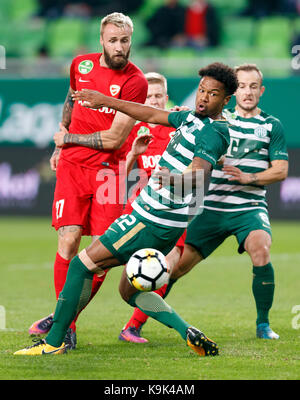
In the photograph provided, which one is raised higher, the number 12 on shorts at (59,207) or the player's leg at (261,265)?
the number 12 on shorts at (59,207)

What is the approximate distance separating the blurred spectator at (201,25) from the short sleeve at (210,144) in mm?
13337

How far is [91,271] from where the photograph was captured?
5.47 meters

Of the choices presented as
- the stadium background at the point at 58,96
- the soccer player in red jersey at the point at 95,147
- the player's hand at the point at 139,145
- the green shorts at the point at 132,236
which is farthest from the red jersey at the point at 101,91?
the stadium background at the point at 58,96

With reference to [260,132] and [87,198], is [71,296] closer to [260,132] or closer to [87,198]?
[87,198]

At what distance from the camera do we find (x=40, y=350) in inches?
220

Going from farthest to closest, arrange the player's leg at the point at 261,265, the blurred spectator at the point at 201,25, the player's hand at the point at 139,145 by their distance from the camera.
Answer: the blurred spectator at the point at 201,25
the player's leg at the point at 261,265
the player's hand at the point at 139,145

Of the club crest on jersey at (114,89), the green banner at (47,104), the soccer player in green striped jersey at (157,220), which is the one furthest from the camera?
the green banner at (47,104)

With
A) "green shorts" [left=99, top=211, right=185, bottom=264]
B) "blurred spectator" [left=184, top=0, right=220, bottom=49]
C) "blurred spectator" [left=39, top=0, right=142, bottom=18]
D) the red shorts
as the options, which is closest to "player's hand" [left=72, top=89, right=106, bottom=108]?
"green shorts" [left=99, top=211, right=185, bottom=264]

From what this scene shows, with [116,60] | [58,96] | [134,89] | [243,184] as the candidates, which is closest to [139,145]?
[134,89]

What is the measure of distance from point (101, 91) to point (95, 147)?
1.53 ft

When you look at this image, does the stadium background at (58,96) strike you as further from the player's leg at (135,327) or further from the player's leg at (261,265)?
the player's leg at (135,327)

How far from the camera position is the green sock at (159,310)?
5.62m

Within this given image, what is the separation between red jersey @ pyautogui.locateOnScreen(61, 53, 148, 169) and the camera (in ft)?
20.7

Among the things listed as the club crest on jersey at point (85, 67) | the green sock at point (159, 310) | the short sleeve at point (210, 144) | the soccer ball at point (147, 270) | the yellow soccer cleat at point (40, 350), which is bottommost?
the yellow soccer cleat at point (40, 350)
